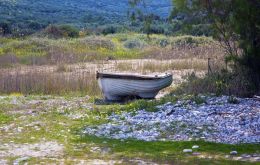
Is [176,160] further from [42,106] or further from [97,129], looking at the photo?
[42,106]

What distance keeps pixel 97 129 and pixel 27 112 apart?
3559 millimetres

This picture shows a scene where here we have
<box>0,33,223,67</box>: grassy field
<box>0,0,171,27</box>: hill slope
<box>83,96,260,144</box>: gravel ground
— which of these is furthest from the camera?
<box>0,0,171,27</box>: hill slope

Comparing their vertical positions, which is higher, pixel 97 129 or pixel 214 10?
pixel 214 10

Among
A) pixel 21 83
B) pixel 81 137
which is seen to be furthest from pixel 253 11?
pixel 21 83

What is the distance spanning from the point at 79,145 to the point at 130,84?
6.48 meters

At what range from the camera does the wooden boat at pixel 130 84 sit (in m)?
16.6

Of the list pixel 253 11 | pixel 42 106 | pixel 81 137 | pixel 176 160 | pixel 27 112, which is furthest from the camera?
pixel 42 106

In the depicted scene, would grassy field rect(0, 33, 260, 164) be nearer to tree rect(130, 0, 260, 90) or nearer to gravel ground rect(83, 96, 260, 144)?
gravel ground rect(83, 96, 260, 144)

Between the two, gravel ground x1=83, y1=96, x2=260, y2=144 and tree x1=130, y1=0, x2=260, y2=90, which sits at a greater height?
tree x1=130, y1=0, x2=260, y2=90

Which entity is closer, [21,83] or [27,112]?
[27,112]

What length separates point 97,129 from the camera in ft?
38.7

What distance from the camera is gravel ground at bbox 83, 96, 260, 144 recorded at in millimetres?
10719

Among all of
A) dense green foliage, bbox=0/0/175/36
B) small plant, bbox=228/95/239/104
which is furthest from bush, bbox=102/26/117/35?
small plant, bbox=228/95/239/104

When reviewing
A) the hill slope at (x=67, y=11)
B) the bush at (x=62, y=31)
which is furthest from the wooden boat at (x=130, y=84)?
the hill slope at (x=67, y=11)
